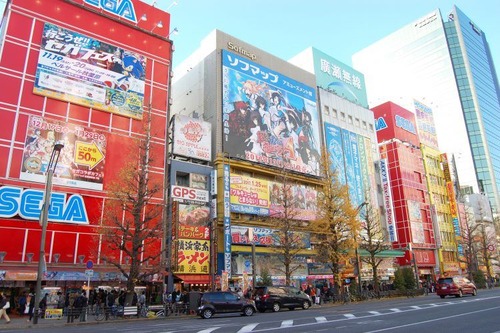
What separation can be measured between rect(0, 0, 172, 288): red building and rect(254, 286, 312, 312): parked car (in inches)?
403

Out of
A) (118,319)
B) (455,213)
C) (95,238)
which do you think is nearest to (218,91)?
(95,238)

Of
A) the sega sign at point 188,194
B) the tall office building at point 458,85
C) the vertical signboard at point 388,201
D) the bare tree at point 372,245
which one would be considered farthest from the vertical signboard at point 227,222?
the tall office building at point 458,85

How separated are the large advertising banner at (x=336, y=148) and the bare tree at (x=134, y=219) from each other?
26860 millimetres

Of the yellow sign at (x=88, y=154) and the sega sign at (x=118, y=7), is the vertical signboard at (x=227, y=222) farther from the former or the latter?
the sega sign at (x=118, y=7)

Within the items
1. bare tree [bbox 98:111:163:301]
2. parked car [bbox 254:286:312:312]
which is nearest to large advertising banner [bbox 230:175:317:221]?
bare tree [bbox 98:111:163:301]

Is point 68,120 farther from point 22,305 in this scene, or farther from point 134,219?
point 22,305

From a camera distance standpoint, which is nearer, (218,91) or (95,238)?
(95,238)

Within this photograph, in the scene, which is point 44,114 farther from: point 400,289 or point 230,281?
point 400,289

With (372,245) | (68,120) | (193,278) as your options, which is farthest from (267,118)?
(68,120)

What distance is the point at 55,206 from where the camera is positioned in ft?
89.0

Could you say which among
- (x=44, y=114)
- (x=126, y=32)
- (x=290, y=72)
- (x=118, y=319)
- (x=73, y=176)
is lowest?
(x=118, y=319)

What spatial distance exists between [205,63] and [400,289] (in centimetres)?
3146

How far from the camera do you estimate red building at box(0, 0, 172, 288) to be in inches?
1025

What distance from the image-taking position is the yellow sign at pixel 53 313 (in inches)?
795
